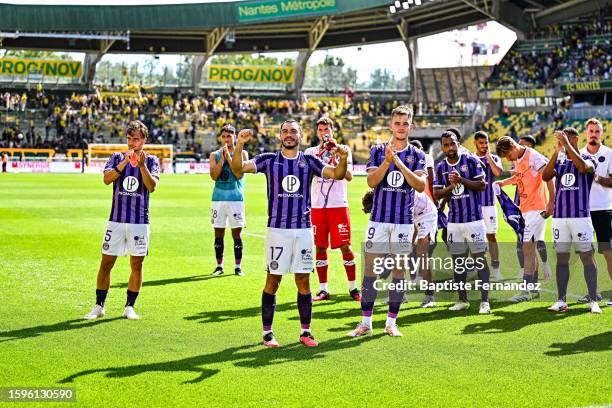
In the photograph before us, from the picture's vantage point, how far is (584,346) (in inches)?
330

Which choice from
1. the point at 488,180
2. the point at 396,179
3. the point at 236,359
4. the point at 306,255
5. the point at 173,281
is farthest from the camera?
the point at 173,281

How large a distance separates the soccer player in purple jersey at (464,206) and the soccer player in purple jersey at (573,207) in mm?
877

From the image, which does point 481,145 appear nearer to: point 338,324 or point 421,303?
point 421,303

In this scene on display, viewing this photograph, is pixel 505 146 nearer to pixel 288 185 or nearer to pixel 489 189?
pixel 489 189

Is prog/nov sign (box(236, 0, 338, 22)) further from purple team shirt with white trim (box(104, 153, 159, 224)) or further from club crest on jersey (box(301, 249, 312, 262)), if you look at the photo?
club crest on jersey (box(301, 249, 312, 262))

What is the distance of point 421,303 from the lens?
1095 cm

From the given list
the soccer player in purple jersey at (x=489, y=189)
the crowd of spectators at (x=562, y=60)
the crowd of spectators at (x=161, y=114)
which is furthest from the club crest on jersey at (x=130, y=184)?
the crowd of spectators at (x=562, y=60)

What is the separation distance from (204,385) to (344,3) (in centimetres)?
5749

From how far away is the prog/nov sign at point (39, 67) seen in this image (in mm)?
65500

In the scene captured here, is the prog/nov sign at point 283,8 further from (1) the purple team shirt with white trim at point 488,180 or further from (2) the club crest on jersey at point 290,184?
(2) the club crest on jersey at point 290,184

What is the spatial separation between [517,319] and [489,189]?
3.25 m

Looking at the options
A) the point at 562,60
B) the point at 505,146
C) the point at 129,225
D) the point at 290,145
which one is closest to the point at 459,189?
the point at 505,146

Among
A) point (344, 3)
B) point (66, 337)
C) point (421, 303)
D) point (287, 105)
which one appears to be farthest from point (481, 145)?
point (287, 105)

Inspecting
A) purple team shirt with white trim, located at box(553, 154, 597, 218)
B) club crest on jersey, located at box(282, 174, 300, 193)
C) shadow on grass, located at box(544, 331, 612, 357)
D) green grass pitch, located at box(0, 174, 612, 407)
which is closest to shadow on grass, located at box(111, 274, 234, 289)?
green grass pitch, located at box(0, 174, 612, 407)
